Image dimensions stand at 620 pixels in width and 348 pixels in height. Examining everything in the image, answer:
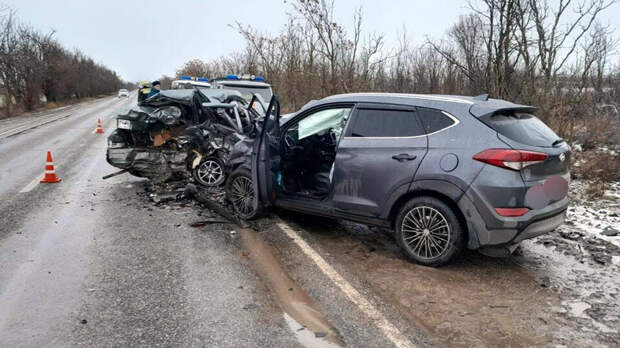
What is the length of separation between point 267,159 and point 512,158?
2.78 metres

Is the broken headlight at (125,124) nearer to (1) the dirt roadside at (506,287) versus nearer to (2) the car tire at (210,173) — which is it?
(2) the car tire at (210,173)

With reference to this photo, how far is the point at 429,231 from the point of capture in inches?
174

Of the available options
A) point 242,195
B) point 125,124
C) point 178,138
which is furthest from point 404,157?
point 125,124

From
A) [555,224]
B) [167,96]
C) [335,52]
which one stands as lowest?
[555,224]

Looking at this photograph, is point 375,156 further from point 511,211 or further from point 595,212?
point 595,212

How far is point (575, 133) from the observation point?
1028 centimetres

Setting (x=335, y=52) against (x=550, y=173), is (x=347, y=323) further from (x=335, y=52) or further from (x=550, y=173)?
(x=335, y=52)

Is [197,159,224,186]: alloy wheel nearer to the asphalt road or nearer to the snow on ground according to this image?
the asphalt road

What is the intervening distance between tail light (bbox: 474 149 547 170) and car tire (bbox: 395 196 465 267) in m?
0.63

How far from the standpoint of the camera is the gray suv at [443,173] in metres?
4.01

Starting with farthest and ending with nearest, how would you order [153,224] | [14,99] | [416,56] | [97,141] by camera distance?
[14,99], [416,56], [97,141], [153,224]

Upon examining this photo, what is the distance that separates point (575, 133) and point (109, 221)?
977 cm

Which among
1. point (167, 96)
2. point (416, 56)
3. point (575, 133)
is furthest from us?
point (416, 56)

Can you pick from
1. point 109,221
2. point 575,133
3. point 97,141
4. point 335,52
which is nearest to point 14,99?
point 97,141
